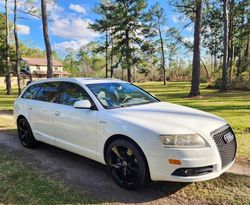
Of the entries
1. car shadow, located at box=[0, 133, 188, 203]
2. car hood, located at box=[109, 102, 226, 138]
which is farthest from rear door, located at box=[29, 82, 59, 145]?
car hood, located at box=[109, 102, 226, 138]

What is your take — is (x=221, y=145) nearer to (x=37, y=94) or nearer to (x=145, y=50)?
(x=37, y=94)

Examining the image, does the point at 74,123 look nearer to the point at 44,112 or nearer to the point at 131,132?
the point at 44,112

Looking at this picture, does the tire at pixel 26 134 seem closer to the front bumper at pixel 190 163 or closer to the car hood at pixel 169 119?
the car hood at pixel 169 119

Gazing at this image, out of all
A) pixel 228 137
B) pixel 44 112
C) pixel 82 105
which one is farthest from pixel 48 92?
pixel 228 137

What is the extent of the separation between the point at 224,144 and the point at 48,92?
151 inches

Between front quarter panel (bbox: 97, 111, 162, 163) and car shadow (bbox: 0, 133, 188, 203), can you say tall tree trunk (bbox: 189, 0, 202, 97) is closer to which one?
car shadow (bbox: 0, 133, 188, 203)

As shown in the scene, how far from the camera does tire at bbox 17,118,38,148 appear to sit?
21.8 ft

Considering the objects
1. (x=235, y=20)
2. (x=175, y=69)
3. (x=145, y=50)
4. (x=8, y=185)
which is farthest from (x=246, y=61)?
(x=175, y=69)

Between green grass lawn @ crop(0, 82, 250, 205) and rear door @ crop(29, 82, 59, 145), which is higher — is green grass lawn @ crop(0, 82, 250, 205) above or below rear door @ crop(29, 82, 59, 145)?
below

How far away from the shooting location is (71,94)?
5.57m

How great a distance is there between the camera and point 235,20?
33.6 m

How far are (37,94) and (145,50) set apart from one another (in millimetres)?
31733

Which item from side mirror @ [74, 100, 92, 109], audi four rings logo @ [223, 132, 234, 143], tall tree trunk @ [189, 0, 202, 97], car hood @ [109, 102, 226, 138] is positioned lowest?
audi four rings logo @ [223, 132, 234, 143]

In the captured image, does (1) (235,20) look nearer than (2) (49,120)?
No
